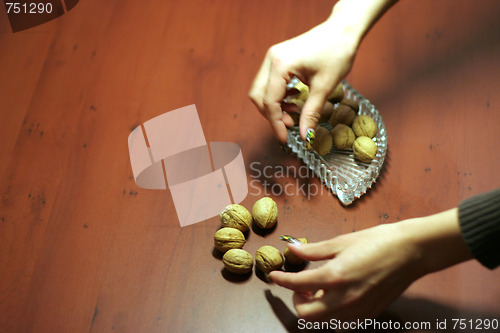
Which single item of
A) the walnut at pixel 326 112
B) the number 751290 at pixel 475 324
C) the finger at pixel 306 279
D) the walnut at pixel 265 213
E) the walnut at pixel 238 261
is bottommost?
the walnut at pixel 238 261

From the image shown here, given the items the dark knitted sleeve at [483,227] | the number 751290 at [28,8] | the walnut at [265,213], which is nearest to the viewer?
the dark knitted sleeve at [483,227]

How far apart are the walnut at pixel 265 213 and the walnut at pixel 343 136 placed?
18cm

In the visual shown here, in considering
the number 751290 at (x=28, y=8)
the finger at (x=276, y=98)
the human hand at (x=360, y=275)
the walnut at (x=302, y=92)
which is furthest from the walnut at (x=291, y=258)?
the number 751290 at (x=28, y=8)

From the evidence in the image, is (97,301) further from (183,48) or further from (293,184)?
(183,48)

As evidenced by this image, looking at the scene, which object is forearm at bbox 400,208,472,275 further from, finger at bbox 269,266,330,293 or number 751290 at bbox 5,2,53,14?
number 751290 at bbox 5,2,53,14

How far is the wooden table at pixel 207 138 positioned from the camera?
761 millimetres

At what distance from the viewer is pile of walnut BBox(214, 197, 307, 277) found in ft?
2.49

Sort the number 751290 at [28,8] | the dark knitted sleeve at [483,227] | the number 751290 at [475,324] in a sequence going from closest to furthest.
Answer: the dark knitted sleeve at [483,227] < the number 751290 at [475,324] < the number 751290 at [28,8]

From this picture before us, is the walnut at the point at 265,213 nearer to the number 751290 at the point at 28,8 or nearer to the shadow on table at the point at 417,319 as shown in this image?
the shadow on table at the point at 417,319

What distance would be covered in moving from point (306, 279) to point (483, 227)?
25 centimetres

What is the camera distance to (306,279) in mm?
632

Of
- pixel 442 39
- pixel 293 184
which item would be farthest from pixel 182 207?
pixel 442 39

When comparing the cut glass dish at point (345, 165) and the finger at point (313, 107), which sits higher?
the finger at point (313, 107)

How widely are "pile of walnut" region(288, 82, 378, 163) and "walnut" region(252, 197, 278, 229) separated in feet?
0.47
